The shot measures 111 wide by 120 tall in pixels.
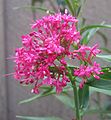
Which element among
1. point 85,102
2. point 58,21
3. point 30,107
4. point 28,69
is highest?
point 58,21

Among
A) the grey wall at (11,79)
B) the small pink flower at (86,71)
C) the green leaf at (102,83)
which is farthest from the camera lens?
the grey wall at (11,79)

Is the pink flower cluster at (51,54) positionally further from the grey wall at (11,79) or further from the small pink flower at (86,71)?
the grey wall at (11,79)

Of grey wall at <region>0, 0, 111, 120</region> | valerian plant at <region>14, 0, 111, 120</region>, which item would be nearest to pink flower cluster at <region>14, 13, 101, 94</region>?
valerian plant at <region>14, 0, 111, 120</region>

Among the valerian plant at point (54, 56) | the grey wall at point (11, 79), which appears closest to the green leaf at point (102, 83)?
the valerian plant at point (54, 56)

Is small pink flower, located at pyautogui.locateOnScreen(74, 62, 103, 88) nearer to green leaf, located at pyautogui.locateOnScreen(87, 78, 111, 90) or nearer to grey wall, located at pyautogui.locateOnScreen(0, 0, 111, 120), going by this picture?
green leaf, located at pyautogui.locateOnScreen(87, 78, 111, 90)

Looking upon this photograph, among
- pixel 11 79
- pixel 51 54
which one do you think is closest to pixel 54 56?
pixel 51 54

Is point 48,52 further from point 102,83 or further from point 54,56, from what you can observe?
point 102,83

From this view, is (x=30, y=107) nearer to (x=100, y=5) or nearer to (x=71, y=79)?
(x=100, y=5)

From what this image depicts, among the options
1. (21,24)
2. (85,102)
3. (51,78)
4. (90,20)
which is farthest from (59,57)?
(21,24)
